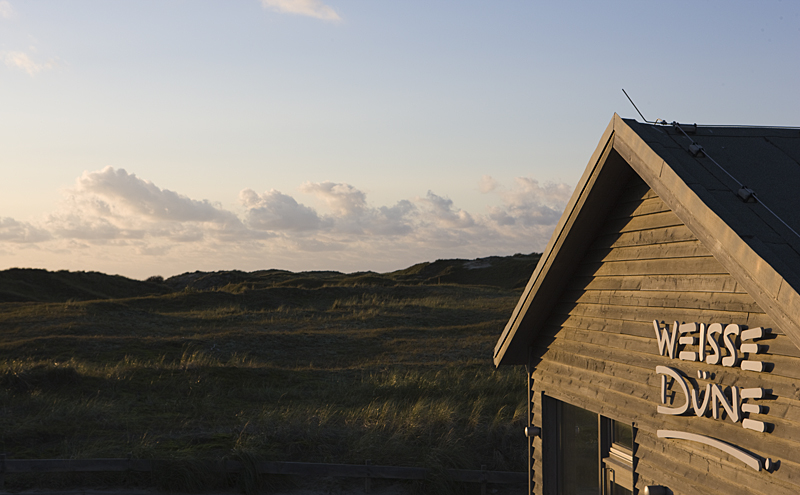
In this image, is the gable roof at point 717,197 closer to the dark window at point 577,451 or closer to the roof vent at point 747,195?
the roof vent at point 747,195

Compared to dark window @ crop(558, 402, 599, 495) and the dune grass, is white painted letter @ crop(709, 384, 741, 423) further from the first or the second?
the dune grass

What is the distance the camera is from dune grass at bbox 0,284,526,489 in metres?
14.6

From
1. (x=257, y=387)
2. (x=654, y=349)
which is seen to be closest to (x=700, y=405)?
(x=654, y=349)

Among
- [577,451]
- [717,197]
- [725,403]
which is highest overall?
[717,197]

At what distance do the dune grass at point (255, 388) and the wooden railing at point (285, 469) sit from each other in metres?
0.32

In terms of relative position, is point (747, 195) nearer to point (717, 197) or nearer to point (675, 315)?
point (717, 197)

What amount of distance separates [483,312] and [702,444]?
3215 centimetres

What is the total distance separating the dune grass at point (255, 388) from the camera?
47.8ft

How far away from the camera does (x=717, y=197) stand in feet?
18.6

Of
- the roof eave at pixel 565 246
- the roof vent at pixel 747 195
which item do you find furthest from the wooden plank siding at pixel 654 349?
the roof vent at pixel 747 195

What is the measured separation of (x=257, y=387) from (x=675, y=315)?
16.5m

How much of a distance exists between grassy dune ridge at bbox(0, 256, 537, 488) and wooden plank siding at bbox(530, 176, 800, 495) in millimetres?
6031

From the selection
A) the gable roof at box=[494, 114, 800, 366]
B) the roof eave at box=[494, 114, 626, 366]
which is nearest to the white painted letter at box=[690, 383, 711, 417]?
the gable roof at box=[494, 114, 800, 366]

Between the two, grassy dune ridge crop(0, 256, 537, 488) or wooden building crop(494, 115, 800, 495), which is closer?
wooden building crop(494, 115, 800, 495)
